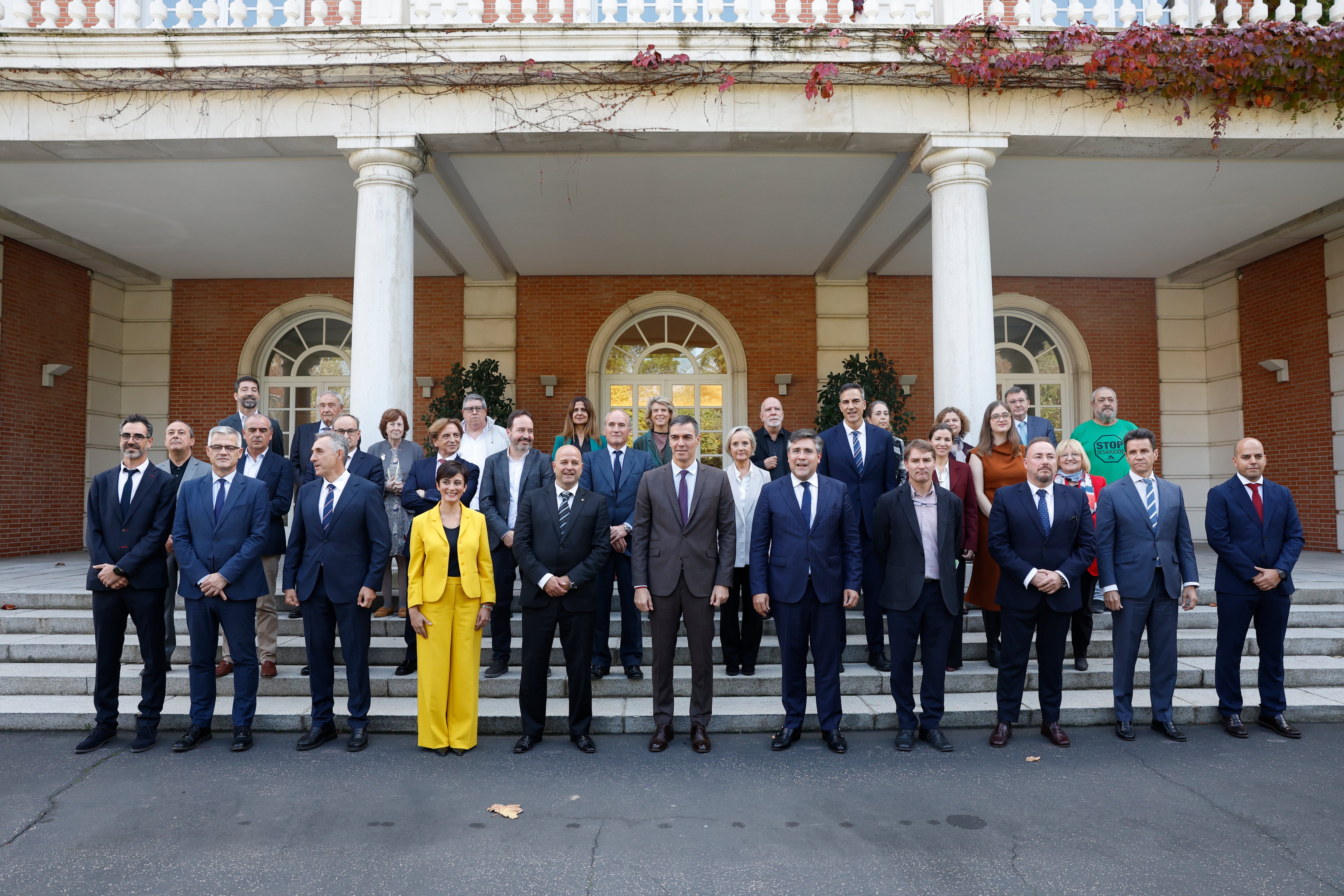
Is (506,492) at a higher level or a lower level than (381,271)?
lower

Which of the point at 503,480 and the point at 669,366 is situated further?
the point at 669,366

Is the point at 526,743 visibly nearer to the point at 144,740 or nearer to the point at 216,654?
the point at 216,654

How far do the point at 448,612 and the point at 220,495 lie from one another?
150 cm

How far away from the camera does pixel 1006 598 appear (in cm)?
437

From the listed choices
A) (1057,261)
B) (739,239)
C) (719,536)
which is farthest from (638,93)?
(1057,261)

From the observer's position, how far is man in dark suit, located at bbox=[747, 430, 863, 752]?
14.0 ft

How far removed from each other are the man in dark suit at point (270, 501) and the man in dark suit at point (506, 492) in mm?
1292

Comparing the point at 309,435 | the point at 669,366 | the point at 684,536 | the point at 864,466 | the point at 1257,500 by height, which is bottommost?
the point at 684,536

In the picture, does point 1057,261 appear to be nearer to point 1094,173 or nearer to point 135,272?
point 1094,173

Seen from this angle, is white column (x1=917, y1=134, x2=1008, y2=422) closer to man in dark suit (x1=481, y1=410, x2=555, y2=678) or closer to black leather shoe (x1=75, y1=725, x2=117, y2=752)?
man in dark suit (x1=481, y1=410, x2=555, y2=678)

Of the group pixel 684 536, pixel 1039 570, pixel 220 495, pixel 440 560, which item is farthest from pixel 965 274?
pixel 220 495

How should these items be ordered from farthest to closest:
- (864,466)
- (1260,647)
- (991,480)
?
(864,466)
(991,480)
(1260,647)

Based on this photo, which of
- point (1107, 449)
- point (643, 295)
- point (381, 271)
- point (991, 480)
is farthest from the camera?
point (643, 295)

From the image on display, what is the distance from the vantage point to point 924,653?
171 inches
